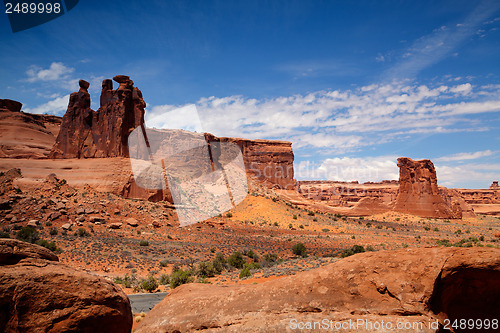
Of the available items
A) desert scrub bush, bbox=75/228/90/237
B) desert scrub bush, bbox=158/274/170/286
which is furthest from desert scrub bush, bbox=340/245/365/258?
desert scrub bush, bbox=75/228/90/237

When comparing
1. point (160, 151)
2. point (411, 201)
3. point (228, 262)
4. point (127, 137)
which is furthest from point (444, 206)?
point (160, 151)

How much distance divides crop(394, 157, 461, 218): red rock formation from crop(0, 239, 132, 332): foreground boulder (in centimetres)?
5918

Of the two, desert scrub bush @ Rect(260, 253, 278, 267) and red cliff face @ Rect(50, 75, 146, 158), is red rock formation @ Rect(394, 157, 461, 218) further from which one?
red cliff face @ Rect(50, 75, 146, 158)

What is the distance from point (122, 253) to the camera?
19.3m

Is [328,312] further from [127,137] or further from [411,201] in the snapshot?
[411,201]

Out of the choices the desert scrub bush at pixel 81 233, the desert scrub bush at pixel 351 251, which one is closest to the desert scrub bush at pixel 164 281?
the desert scrub bush at pixel 351 251

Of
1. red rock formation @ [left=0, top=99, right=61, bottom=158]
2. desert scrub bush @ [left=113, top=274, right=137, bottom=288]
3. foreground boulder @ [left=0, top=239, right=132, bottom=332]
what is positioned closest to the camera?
foreground boulder @ [left=0, top=239, right=132, bottom=332]

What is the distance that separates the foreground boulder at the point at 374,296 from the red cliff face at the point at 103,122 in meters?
36.6

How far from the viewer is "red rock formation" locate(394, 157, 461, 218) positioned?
53.5 meters

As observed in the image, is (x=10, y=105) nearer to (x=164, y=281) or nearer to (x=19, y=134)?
(x=19, y=134)

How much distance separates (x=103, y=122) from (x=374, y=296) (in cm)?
4222

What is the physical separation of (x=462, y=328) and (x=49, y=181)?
34555mm

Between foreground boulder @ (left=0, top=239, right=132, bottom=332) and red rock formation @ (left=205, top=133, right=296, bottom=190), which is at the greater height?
red rock formation @ (left=205, top=133, right=296, bottom=190)

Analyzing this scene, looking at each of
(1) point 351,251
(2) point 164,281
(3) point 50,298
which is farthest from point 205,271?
(3) point 50,298
